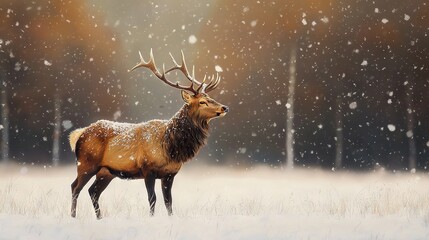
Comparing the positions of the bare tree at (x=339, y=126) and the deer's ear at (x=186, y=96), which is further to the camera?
the bare tree at (x=339, y=126)

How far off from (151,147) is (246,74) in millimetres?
5081

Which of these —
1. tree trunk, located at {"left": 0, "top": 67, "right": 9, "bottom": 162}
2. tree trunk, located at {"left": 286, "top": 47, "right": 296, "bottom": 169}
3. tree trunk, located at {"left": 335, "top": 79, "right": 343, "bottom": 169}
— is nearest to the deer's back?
tree trunk, located at {"left": 0, "top": 67, "right": 9, "bottom": 162}

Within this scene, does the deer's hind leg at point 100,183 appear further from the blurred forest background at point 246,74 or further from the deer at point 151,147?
the blurred forest background at point 246,74

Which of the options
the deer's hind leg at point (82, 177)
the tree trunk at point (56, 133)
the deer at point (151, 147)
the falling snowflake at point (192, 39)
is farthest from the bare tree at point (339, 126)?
the deer's hind leg at point (82, 177)

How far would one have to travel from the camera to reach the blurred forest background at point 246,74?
992cm

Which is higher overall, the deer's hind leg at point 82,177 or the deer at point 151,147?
the deer at point 151,147

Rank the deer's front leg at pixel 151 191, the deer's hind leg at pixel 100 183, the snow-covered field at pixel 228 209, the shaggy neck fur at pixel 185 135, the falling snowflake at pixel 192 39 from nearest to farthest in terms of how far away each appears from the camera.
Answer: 1. the snow-covered field at pixel 228 209
2. the deer's front leg at pixel 151 191
3. the shaggy neck fur at pixel 185 135
4. the deer's hind leg at pixel 100 183
5. the falling snowflake at pixel 192 39

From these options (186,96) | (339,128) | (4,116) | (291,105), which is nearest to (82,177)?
(186,96)

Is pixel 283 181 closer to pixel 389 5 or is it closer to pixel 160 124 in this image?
pixel 160 124

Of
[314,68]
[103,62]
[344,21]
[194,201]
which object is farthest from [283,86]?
[194,201]

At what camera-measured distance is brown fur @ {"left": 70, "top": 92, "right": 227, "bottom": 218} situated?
5.75m

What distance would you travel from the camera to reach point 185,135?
19.2 ft

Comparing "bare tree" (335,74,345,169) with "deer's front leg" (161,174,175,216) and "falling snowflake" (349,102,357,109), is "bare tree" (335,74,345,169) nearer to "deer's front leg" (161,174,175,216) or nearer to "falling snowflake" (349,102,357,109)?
"falling snowflake" (349,102,357,109)

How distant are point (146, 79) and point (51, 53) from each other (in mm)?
1734
